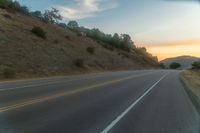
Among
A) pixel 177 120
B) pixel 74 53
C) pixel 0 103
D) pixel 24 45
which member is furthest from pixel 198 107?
pixel 74 53

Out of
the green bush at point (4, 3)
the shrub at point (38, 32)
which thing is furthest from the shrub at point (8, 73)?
the green bush at point (4, 3)

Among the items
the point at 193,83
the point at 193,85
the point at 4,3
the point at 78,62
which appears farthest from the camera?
the point at 4,3

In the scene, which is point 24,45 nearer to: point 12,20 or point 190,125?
point 12,20

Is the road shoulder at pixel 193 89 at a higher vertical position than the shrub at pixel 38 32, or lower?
lower

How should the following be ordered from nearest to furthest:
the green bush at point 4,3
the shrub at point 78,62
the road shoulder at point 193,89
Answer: the road shoulder at point 193,89 < the shrub at point 78,62 < the green bush at point 4,3

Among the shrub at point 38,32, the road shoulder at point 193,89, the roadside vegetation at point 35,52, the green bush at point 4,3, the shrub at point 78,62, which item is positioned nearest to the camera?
the road shoulder at point 193,89

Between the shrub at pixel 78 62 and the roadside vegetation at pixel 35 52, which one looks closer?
the roadside vegetation at pixel 35 52

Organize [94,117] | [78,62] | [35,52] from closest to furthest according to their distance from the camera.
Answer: [94,117]
[35,52]
[78,62]

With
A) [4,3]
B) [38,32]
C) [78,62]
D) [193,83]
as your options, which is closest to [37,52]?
[78,62]

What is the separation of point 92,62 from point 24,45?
67.2 feet

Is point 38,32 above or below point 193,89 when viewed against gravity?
above

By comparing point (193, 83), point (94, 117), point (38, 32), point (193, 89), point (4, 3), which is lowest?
point (193, 83)

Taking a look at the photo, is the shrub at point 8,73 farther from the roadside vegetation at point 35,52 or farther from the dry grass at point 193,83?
the dry grass at point 193,83

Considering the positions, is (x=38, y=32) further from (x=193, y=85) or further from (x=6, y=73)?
(x=193, y=85)
